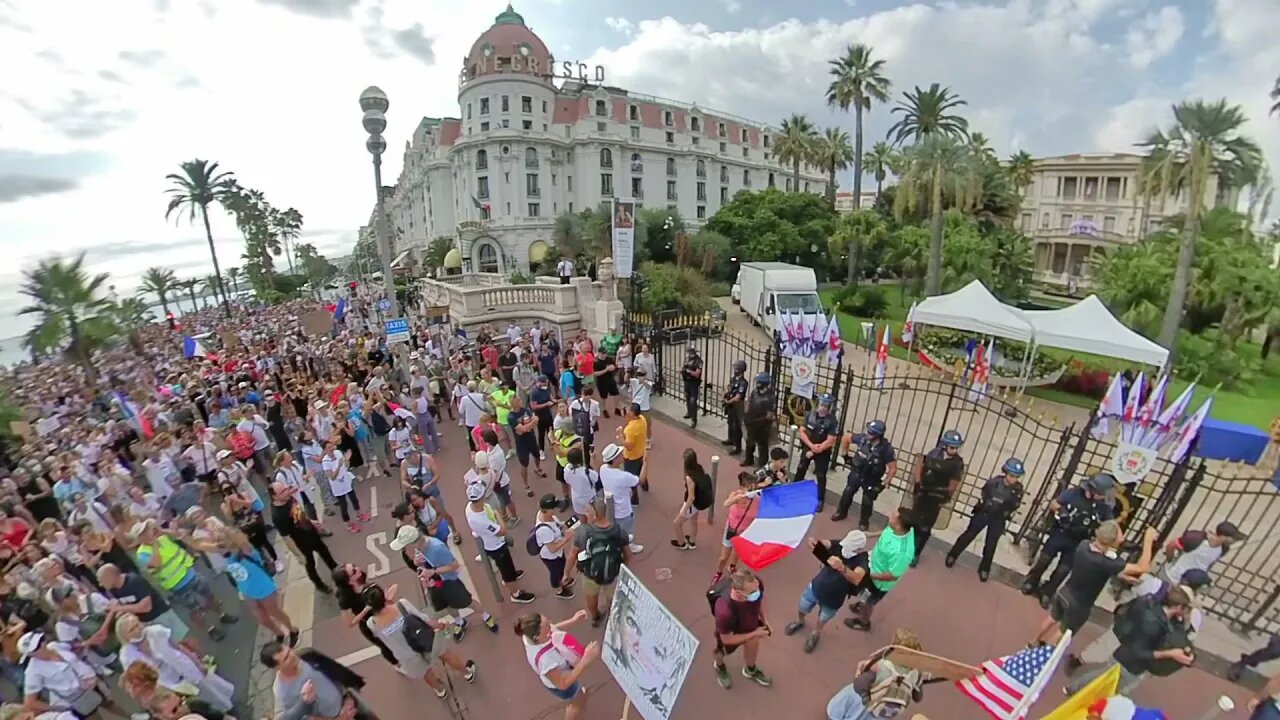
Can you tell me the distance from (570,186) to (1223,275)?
47.2 meters

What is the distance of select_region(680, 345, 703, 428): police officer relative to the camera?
408 inches

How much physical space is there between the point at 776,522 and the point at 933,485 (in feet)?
7.03

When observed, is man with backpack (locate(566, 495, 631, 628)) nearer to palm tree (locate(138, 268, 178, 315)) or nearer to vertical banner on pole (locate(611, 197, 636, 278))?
vertical banner on pole (locate(611, 197, 636, 278))

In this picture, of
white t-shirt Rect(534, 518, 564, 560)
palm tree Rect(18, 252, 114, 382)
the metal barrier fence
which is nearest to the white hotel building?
palm tree Rect(18, 252, 114, 382)

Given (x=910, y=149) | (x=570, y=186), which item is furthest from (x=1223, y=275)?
(x=570, y=186)

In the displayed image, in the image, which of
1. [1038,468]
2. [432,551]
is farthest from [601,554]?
[1038,468]

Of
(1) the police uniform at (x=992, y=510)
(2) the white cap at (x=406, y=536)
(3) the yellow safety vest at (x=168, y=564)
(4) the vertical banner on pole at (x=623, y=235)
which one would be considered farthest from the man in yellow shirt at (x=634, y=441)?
(4) the vertical banner on pole at (x=623, y=235)

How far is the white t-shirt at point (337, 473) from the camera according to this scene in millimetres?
7820

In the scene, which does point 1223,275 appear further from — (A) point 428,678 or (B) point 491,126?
(B) point 491,126

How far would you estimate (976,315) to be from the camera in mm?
14922

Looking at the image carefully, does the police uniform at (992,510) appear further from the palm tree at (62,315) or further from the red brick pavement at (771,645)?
the palm tree at (62,315)

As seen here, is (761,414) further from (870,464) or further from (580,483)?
(580,483)

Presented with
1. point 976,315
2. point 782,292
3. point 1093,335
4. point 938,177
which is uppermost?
point 938,177

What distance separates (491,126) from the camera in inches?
1909
